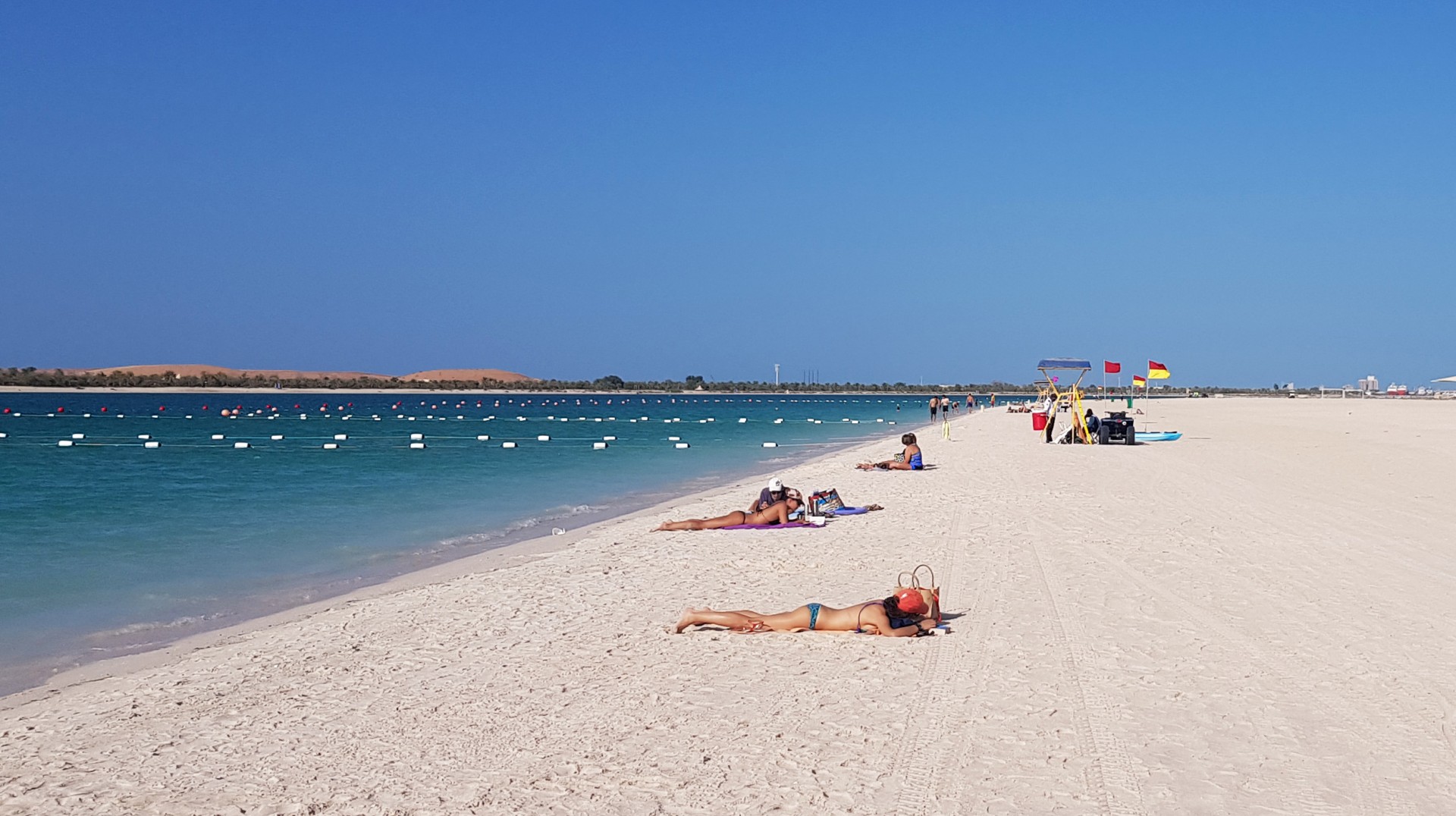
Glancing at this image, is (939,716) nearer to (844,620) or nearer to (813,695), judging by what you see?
(813,695)

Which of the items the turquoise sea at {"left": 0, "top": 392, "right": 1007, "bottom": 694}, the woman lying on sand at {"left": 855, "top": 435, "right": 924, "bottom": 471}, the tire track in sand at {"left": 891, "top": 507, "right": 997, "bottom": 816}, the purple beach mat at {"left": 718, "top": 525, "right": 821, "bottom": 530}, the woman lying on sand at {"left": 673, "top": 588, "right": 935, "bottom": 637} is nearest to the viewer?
the tire track in sand at {"left": 891, "top": 507, "right": 997, "bottom": 816}

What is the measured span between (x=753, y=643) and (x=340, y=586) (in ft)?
→ 17.9

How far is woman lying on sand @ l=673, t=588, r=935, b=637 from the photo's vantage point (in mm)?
7609

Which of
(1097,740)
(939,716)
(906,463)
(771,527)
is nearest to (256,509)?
(771,527)

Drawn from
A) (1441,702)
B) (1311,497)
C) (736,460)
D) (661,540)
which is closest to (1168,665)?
(1441,702)

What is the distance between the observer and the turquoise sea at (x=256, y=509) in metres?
10.0

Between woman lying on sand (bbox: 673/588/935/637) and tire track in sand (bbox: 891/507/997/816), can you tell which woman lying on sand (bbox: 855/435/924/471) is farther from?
woman lying on sand (bbox: 673/588/935/637)

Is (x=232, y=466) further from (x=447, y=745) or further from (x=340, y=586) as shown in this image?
(x=447, y=745)

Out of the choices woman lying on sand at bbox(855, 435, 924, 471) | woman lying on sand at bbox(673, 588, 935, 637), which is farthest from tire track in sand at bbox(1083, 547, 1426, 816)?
woman lying on sand at bbox(855, 435, 924, 471)

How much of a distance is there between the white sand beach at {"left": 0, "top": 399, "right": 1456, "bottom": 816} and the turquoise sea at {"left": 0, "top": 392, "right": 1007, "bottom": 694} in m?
1.45

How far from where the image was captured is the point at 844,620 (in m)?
7.67

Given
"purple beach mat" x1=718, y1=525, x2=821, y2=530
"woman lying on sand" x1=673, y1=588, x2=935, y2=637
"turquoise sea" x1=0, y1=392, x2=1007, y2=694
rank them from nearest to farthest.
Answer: "woman lying on sand" x1=673, y1=588, x2=935, y2=637
"turquoise sea" x1=0, y1=392, x2=1007, y2=694
"purple beach mat" x1=718, y1=525, x2=821, y2=530

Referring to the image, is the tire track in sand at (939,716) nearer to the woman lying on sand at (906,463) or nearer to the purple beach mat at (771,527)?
the purple beach mat at (771,527)

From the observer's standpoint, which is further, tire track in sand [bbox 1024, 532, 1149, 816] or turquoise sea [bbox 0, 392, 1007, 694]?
turquoise sea [bbox 0, 392, 1007, 694]
